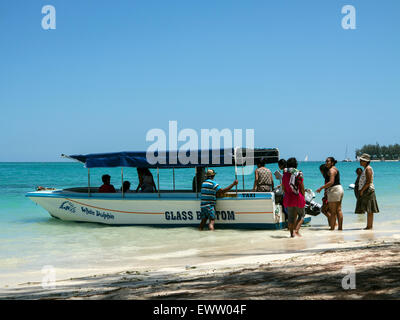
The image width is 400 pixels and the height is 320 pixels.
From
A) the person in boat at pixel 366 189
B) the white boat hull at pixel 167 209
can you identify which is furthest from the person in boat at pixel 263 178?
the person in boat at pixel 366 189

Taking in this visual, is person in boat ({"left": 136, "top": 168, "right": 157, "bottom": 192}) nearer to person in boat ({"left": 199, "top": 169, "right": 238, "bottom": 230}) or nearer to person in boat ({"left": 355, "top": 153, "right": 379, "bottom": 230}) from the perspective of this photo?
person in boat ({"left": 199, "top": 169, "right": 238, "bottom": 230})

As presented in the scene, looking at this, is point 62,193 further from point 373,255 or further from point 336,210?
point 373,255

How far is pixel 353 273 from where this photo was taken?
4.88m

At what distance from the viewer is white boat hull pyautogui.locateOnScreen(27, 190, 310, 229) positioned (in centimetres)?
1115

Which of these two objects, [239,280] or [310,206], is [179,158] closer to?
[310,206]

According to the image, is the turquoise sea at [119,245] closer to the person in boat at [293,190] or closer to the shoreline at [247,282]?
the person in boat at [293,190]

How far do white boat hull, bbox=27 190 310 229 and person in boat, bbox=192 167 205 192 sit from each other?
0.31 metres

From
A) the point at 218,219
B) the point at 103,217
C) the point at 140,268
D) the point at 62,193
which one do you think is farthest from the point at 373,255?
the point at 62,193

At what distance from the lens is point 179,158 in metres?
11.2

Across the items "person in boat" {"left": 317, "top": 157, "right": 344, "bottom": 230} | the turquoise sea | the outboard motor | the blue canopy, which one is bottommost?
the turquoise sea

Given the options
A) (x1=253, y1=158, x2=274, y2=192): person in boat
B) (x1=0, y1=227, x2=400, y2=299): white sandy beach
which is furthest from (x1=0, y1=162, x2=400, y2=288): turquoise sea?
(x1=253, y1=158, x2=274, y2=192): person in boat

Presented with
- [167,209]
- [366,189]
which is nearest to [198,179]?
[167,209]

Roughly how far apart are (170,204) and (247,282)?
22.7 feet

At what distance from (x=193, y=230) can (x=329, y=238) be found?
130 inches
